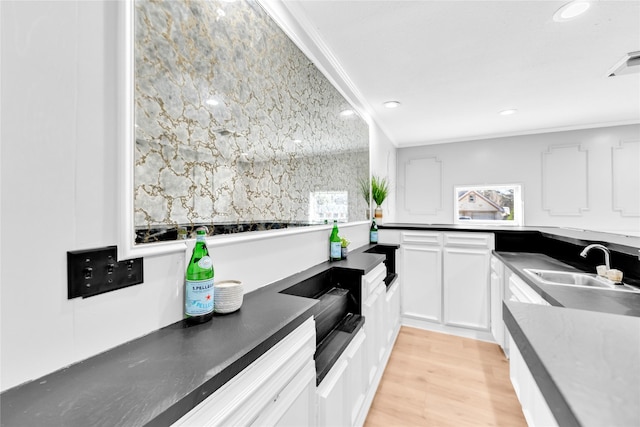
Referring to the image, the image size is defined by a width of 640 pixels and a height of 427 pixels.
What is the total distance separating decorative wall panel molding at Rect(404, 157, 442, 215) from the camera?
4.44m

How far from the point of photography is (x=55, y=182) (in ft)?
1.96

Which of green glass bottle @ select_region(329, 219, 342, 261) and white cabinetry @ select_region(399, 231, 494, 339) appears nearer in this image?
→ green glass bottle @ select_region(329, 219, 342, 261)

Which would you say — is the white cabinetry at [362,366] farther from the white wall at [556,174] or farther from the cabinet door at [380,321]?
the white wall at [556,174]

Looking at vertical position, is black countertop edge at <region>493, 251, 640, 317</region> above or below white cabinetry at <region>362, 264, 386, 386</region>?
above

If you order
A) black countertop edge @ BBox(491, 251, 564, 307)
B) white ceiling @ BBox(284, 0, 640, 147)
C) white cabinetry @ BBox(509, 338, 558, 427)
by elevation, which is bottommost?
white cabinetry @ BBox(509, 338, 558, 427)

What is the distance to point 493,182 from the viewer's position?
4082 millimetres

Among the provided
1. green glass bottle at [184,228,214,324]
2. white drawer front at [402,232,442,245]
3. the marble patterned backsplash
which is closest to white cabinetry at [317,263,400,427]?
green glass bottle at [184,228,214,324]

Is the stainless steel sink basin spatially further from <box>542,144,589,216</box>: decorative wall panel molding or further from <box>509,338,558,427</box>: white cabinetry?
<box>542,144,589,216</box>: decorative wall panel molding

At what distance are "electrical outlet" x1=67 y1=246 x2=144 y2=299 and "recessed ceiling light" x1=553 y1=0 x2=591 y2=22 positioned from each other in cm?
239

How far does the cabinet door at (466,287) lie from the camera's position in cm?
265

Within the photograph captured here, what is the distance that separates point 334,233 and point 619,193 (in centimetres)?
408

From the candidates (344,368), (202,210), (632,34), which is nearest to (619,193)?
(632,34)

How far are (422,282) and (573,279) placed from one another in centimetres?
131

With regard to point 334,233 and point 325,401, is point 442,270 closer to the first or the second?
point 334,233
